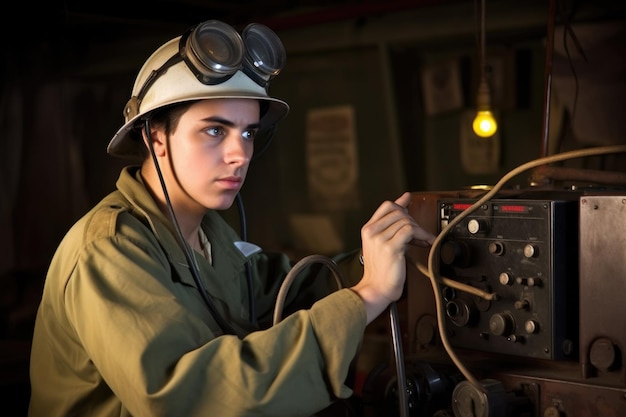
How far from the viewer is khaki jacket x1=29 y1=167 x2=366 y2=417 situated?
158cm

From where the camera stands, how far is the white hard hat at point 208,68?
188 cm

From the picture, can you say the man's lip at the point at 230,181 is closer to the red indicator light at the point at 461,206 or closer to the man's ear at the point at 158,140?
the man's ear at the point at 158,140

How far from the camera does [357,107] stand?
3449 mm

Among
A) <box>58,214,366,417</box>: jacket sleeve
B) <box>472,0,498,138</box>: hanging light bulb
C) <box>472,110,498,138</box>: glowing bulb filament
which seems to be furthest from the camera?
<box>472,110,498,138</box>: glowing bulb filament

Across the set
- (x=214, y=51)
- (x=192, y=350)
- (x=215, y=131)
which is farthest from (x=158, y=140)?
(x=192, y=350)

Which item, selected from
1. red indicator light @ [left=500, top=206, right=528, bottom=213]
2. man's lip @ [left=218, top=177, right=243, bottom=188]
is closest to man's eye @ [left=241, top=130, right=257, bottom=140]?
man's lip @ [left=218, top=177, right=243, bottom=188]

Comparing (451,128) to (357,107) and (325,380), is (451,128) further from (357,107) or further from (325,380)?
(325,380)

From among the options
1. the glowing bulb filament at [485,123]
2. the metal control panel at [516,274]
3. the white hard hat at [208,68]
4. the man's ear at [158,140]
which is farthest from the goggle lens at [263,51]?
the glowing bulb filament at [485,123]

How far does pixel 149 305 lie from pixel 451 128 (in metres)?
1.82

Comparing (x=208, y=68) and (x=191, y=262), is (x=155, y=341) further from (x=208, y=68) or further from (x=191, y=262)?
(x=208, y=68)

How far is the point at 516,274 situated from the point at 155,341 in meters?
0.69

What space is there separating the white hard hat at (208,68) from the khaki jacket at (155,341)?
0.72ft

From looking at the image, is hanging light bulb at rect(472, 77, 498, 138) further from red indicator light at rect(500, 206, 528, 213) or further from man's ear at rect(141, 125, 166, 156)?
man's ear at rect(141, 125, 166, 156)

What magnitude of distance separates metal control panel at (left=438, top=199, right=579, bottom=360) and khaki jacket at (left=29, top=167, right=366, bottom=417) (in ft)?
0.83
